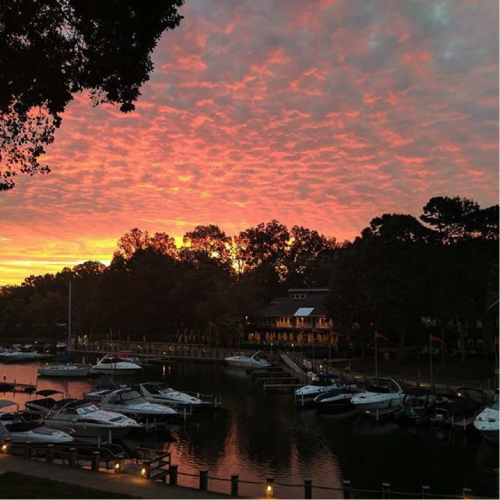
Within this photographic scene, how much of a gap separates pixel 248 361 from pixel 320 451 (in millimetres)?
40217

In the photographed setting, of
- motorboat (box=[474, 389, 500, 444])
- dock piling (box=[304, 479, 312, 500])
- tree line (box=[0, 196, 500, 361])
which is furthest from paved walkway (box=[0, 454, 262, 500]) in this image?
tree line (box=[0, 196, 500, 361])

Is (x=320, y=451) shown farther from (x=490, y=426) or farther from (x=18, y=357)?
(x=18, y=357)

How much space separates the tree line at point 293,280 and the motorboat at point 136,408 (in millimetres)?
28015

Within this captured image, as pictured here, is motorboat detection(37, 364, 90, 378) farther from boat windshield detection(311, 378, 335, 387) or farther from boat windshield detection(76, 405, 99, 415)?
boat windshield detection(311, 378, 335, 387)

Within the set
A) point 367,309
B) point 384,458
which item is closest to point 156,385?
point 384,458

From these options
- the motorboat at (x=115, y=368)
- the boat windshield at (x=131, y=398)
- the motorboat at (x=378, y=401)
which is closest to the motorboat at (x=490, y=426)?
the motorboat at (x=378, y=401)

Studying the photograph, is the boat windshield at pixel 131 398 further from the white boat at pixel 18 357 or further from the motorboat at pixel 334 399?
the white boat at pixel 18 357

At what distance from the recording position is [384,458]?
27859mm

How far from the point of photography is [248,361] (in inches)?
2726

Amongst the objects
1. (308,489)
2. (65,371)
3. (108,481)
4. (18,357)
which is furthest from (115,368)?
(308,489)

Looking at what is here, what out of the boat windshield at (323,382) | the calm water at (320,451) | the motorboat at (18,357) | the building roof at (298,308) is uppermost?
the building roof at (298,308)

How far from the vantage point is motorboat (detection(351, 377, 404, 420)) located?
38231 mm

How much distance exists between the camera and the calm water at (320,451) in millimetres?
24219

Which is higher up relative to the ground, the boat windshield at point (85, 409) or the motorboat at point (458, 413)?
the boat windshield at point (85, 409)
